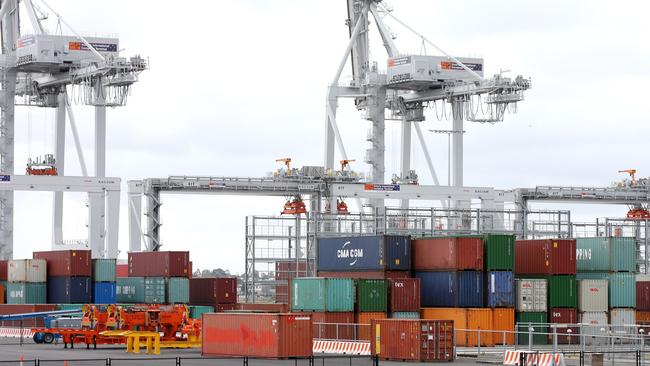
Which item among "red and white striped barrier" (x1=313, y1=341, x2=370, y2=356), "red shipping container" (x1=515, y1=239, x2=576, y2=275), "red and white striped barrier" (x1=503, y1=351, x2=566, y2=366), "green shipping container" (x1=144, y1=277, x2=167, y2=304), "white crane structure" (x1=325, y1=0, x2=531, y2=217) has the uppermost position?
"white crane structure" (x1=325, y1=0, x2=531, y2=217)

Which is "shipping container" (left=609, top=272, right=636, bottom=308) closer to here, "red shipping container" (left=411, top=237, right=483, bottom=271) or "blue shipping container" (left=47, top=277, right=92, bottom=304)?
"red shipping container" (left=411, top=237, right=483, bottom=271)

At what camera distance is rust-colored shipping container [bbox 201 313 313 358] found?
5138 centimetres

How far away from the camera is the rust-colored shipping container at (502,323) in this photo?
60.1 m

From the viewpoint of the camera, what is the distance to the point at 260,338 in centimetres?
5247

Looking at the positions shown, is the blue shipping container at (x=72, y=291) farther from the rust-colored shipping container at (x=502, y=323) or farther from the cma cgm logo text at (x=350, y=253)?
the rust-colored shipping container at (x=502, y=323)

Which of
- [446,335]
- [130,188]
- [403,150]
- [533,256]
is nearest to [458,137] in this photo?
[403,150]

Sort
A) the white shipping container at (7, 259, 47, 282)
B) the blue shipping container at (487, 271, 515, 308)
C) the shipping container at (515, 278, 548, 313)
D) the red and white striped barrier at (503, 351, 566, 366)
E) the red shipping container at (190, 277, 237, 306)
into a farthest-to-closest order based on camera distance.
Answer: the red shipping container at (190, 277, 237, 306), the white shipping container at (7, 259, 47, 282), the shipping container at (515, 278, 548, 313), the blue shipping container at (487, 271, 515, 308), the red and white striped barrier at (503, 351, 566, 366)

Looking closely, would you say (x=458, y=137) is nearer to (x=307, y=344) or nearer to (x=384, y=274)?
(x=384, y=274)

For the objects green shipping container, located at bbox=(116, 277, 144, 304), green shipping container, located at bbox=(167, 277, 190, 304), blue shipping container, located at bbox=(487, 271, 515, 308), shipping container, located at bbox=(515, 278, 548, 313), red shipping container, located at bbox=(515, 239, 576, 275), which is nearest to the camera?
blue shipping container, located at bbox=(487, 271, 515, 308)

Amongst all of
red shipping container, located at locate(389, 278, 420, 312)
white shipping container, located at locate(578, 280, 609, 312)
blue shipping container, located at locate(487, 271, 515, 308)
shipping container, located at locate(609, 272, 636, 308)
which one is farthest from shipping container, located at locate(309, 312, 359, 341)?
shipping container, located at locate(609, 272, 636, 308)

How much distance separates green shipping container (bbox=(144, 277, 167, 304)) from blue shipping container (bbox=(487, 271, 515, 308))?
24.2m

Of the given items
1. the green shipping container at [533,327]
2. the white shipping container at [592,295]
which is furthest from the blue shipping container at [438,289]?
the white shipping container at [592,295]

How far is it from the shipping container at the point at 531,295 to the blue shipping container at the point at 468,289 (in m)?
2.85

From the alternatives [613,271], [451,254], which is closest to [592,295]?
[613,271]
